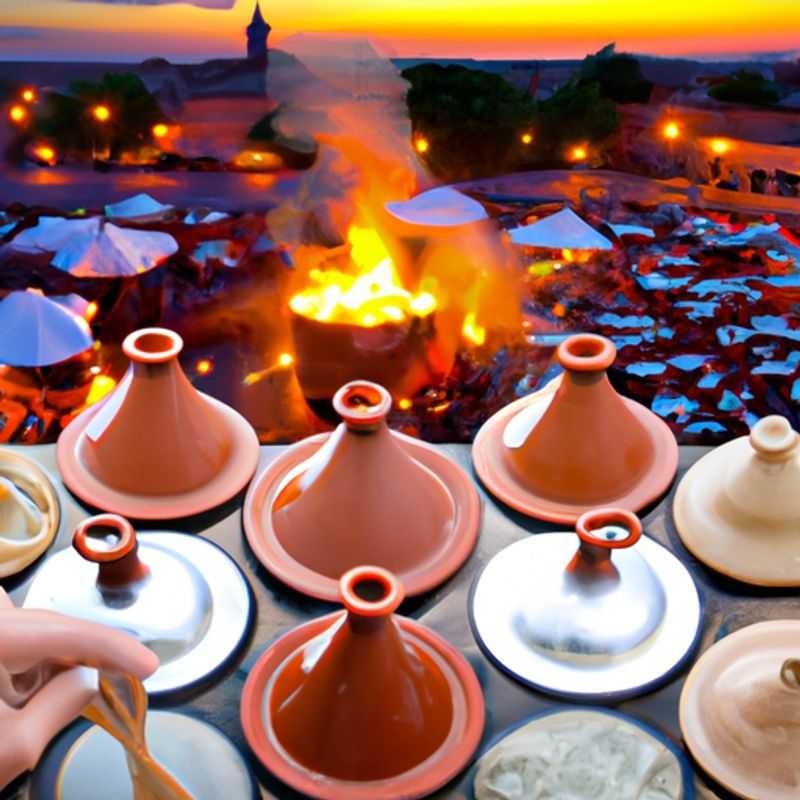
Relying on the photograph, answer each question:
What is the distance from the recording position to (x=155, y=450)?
63.2 inches

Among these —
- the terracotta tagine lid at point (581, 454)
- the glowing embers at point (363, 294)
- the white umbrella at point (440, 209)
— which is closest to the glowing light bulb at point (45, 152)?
the glowing embers at point (363, 294)

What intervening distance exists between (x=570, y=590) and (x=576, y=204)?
1.22 m

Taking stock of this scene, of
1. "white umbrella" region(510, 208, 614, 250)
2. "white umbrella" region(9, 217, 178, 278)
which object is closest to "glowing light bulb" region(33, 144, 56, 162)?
"white umbrella" region(9, 217, 178, 278)

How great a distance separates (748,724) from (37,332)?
1.66 meters

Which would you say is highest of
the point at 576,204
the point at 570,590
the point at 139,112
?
the point at 139,112

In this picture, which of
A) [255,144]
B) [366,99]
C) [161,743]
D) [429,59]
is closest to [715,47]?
[429,59]

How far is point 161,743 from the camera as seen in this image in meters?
1.30

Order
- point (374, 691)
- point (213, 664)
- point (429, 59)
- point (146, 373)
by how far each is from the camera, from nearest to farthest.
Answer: point (374, 691) → point (213, 664) → point (146, 373) → point (429, 59)

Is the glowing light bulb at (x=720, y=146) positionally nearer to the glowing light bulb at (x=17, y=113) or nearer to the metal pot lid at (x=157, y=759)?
the glowing light bulb at (x=17, y=113)

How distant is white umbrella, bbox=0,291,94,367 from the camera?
2.22 metres

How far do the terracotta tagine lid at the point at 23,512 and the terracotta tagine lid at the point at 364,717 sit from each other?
46 centimetres

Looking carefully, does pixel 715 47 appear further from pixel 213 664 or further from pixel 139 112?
pixel 213 664

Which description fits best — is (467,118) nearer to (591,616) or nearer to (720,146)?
(720,146)

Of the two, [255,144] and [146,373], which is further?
[255,144]
